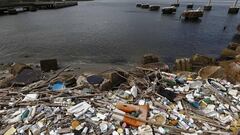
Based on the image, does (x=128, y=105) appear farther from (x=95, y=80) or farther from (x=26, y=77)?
(x=26, y=77)

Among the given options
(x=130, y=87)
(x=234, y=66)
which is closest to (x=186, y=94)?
(x=130, y=87)

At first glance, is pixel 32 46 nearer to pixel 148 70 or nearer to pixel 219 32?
pixel 148 70

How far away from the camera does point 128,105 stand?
714cm

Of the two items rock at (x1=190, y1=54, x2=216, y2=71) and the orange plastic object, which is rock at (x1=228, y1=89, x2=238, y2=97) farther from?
rock at (x1=190, y1=54, x2=216, y2=71)

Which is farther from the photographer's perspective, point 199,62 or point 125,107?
point 199,62

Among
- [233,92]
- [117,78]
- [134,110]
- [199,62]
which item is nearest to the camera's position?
[134,110]

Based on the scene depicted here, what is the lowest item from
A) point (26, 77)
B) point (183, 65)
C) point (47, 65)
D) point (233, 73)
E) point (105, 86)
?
point (47, 65)

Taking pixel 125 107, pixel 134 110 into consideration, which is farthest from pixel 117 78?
pixel 134 110

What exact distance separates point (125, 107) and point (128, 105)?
0.18 metres

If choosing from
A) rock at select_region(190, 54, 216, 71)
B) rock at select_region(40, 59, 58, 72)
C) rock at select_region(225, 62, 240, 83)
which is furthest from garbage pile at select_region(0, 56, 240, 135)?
rock at select_region(40, 59, 58, 72)

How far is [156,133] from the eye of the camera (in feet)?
19.8

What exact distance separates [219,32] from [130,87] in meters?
29.3

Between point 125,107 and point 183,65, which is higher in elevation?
point 125,107

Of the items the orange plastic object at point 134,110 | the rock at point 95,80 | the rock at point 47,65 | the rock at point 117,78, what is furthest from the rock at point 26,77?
the orange plastic object at point 134,110
